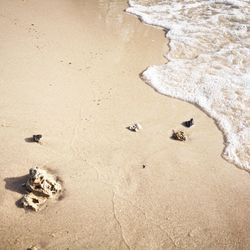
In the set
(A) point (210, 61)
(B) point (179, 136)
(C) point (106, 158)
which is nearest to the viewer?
(C) point (106, 158)

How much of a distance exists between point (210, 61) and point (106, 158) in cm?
338

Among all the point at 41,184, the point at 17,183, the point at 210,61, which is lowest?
the point at 17,183

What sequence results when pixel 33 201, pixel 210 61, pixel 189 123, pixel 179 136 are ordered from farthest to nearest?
pixel 210 61, pixel 189 123, pixel 179 136, pixel 33 201

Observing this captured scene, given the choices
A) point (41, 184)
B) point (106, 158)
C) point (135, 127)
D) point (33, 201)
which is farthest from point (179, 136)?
point (33, 201)

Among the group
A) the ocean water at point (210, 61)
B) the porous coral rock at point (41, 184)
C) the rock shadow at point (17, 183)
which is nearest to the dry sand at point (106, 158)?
the rock shadow at point (17, 183)

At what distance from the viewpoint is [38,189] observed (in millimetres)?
3266

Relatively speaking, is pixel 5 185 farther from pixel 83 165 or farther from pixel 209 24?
pixel 209 24

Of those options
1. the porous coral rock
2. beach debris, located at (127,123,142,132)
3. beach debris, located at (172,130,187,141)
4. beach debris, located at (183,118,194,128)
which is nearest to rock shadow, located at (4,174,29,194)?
the porous coral rock

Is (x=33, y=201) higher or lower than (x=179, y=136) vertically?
lower

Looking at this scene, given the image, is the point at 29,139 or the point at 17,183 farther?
the point at 29,139

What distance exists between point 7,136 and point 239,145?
9.80 ft

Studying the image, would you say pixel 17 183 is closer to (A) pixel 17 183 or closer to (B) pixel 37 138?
(A) pixel 17 183

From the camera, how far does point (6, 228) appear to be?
3.02m

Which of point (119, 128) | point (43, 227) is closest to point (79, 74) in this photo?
point (119, 128)
